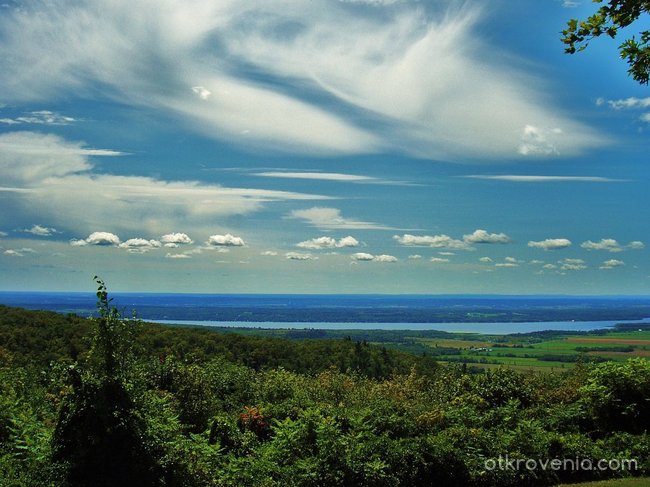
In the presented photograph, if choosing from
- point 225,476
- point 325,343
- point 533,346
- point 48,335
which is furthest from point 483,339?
point 225,476

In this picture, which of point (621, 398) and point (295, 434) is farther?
point (621, 398)

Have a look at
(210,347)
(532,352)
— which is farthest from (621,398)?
(532,352)

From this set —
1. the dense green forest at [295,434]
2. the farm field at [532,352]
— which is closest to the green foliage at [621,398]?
the dense green forest at [295,434]

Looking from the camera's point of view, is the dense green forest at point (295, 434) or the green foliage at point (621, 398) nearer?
the dense green forest at point (295, 434)

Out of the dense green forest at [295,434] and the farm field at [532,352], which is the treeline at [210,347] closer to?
the dense green forest at [295,434]

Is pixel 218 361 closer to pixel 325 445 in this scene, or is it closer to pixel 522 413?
pixel 522 413

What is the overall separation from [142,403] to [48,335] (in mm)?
48796

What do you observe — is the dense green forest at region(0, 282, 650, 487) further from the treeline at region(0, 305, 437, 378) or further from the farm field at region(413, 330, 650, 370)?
the farm field at region(413, 330, 650, 370)

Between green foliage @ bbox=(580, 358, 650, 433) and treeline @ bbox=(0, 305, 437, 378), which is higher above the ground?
green foliage @ bbox=(580, 358, 650, 433)

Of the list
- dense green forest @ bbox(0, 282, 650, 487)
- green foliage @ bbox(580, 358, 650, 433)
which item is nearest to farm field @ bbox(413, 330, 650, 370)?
green foliage @ bbox(580, 358, 650, 433)

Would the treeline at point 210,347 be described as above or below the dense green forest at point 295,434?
below

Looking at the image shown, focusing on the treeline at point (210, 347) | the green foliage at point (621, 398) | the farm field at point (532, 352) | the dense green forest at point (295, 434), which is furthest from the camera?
the farm field at point (532, 352)

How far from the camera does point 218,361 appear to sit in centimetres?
4144

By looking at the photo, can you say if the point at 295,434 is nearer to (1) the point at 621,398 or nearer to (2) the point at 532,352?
(1) the point at 621,398
